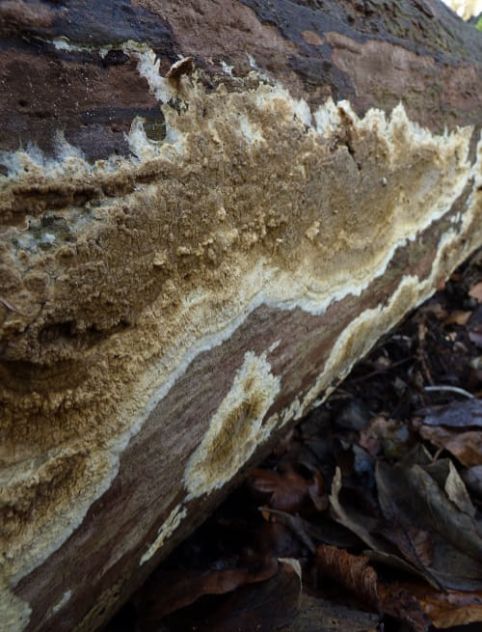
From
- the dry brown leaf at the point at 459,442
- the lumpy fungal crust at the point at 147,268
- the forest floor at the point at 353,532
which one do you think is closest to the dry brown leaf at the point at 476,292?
the forest floor at the point at 353,532

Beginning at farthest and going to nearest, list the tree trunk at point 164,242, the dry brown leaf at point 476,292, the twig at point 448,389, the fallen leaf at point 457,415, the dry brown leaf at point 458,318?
the dry brown leaf at point 476,292 → the dry brown leaf at point 458,318 → the twig at point 448,389 → the fallen leaf at point 457,415 → the tree trunk at point 164,242

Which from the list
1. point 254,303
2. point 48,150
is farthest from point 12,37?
point 254,303

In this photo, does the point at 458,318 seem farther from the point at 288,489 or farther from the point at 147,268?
the point at 147,268

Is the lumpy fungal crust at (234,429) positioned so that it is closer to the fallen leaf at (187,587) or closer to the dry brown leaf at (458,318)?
the fallen leaf at (187,587)

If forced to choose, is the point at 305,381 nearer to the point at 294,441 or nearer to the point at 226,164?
the point at 294,441

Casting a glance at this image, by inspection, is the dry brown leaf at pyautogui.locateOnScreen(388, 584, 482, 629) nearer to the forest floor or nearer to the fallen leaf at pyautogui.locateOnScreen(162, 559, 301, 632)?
the forest floor

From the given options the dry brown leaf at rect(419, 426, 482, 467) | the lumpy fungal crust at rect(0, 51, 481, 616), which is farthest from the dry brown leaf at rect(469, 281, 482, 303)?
the lumpy fungal crust at rect(0, 51, 481, 616)
